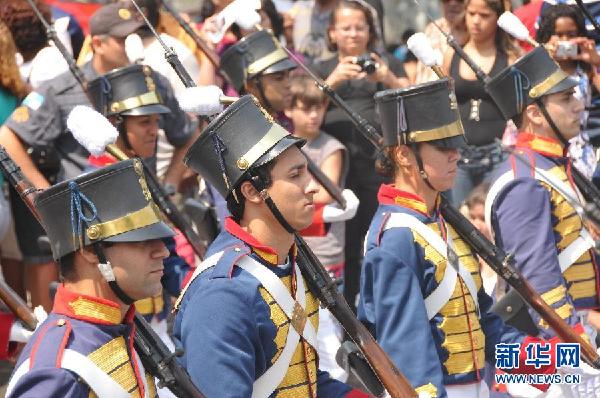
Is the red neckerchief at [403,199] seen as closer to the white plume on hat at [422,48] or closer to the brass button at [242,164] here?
the white plume on hat at [422,48]

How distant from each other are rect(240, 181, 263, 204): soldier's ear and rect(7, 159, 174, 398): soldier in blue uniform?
47 centimetres

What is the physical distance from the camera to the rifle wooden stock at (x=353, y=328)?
15.3ft

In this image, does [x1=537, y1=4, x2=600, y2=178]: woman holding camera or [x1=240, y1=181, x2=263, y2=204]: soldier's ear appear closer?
[x1=240, y1=181, x2=263, y2=204]: soldier's ear

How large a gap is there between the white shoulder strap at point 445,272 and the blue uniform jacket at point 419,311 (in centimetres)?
2

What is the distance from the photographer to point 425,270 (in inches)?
208

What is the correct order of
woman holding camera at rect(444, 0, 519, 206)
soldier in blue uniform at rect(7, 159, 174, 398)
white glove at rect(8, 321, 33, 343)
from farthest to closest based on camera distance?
woman holding camera at rect(444, 0, 519, 206)
white glove at rect(8, 321, 33, 343)
soldier in blue uniform at rect(7, 159, 174, 398)

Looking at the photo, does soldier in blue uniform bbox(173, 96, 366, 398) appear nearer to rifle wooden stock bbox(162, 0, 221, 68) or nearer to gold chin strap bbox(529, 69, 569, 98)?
gold chin strap bbox(529, 69, 569, 98)

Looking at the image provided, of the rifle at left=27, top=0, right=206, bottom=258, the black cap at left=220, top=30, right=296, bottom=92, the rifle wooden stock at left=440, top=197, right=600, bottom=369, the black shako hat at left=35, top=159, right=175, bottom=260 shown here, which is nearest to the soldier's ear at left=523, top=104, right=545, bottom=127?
the rifle wooden stock at left=440, top=197, right=600, bottom=369

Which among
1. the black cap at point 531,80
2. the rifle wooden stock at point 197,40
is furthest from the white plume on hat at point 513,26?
the rifle wooden stock at point 197,40

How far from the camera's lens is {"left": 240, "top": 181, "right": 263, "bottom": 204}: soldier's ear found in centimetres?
444

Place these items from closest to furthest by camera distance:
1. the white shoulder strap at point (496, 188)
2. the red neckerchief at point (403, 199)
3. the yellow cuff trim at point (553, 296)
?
the red neckerchief at point (403, 199), the yellow cuff trim at point (553, 296), the white shoulder strap at point (496, 188)

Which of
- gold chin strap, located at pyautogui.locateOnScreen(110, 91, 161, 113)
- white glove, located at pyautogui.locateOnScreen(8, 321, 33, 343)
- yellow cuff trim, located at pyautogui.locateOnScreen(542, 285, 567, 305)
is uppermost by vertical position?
gold chin strap, located at pyautogui.locateOnScreen(110, 91, 161, 113)

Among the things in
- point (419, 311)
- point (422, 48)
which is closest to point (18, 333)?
point (419, 311)

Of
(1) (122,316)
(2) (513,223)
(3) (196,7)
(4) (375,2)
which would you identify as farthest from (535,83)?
(3) (196,7)
